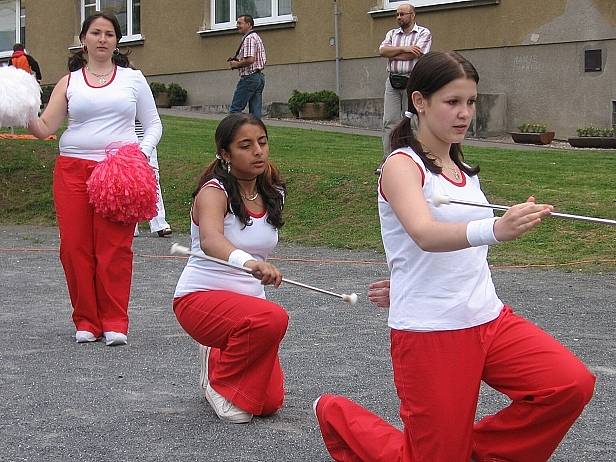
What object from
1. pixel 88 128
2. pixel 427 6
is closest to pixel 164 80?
pixel 427 6

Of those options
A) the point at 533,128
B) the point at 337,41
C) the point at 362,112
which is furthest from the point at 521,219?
the point at 337,41

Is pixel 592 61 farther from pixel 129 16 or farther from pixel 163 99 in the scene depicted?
pixel 129 16

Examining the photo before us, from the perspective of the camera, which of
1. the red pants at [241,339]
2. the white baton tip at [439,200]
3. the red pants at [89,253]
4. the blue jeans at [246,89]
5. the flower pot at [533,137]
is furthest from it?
the flower pot at [533,137]

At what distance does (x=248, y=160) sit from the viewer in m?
4.96

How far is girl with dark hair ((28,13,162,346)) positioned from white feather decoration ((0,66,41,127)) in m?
0.08

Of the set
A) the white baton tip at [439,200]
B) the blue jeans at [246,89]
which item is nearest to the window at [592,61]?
the blue jeans at [246,89]

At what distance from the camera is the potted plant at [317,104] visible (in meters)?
21.4

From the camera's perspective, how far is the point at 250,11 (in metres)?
23.9

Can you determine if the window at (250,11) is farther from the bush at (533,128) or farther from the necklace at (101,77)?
the necklace at (101,77)

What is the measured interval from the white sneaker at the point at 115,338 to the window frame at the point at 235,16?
54.6 ft

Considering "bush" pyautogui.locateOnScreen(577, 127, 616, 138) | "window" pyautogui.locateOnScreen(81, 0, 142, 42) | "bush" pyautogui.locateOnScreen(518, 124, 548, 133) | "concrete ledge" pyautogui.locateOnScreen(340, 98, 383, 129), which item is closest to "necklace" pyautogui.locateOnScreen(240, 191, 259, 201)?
"bush" pyautogui.locateOnScreen(577, 127, 616, 138)

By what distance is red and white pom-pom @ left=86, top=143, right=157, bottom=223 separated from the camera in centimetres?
629

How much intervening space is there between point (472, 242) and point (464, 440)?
724 mm

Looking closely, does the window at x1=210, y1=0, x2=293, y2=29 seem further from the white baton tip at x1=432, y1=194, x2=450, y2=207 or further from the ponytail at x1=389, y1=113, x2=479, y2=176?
the white baton tip at x1=432, y1=194, x2=450, y2=207
